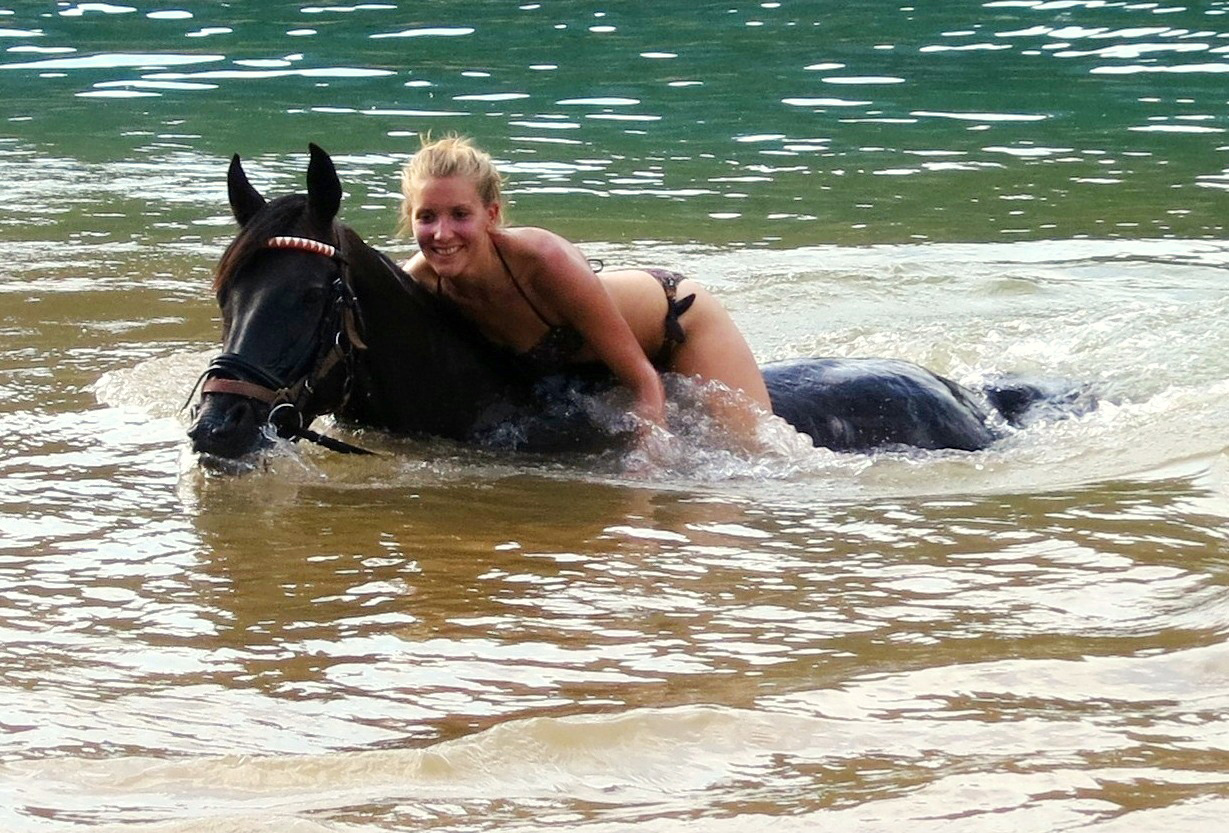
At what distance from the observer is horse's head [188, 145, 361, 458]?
16.1ft

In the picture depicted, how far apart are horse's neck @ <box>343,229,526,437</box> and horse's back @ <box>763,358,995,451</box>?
104cm

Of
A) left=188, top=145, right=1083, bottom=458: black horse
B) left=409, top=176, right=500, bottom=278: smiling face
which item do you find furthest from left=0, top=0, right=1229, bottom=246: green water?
left=409, top=176, right=500, bottom=278: smiling face

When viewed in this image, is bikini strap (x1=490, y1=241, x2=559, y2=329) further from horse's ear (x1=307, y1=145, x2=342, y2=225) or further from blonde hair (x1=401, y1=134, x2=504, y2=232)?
horse's ear (x1=307, y1=145, x2=342, y2=225)

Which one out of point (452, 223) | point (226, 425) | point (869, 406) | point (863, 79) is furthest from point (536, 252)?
point (863, 79)

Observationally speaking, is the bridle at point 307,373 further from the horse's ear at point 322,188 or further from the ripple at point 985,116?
the ripple at point 985,116

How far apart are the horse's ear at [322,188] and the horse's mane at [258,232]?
0.04 metres

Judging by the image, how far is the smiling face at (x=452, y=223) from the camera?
561cm

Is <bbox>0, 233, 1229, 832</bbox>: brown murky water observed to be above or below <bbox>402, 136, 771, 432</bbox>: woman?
below

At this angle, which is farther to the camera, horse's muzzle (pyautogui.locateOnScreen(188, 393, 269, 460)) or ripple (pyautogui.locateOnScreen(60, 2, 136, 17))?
ripple (pyautogui.locateOnScreen(60, 2, 136, 17))

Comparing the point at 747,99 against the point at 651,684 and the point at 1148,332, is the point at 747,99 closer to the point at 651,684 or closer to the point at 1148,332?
the point at 1148,332

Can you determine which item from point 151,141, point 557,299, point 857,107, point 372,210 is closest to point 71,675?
point 557,299

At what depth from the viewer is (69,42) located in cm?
2111

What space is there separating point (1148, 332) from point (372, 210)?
488cm

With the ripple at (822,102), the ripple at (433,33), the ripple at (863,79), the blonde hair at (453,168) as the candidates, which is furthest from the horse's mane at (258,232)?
the ripple at (433,33)
